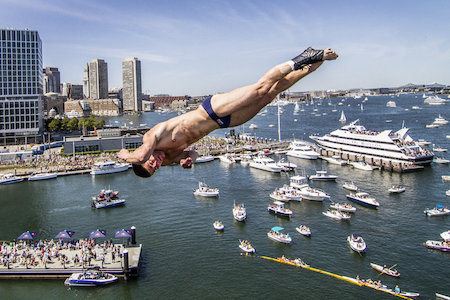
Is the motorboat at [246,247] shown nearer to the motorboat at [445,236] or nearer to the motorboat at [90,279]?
the motorboat at [90,279]

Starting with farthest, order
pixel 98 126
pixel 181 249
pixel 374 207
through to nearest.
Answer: pixel 98 126 → pixel 374 207 → pixel 181 249

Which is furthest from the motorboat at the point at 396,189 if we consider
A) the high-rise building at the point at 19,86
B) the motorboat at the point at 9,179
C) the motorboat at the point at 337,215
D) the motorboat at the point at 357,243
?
the high-rise building at the point at 19,86

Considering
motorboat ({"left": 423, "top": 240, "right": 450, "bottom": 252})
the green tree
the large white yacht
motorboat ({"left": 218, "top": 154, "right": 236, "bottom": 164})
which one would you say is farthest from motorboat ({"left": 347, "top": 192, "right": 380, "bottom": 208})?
the green tree

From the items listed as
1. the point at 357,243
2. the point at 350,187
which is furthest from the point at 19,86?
the point at 357,243

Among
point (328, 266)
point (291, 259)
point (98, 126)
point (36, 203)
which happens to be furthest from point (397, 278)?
point (98, 126)

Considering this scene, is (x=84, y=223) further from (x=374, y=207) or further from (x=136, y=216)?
(x=374, y=207)

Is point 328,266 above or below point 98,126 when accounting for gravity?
below

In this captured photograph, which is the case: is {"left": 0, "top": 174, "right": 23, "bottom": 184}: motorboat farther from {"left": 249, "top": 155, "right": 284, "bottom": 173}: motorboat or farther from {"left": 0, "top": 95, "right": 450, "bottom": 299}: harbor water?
{"left": 249, "top": 155, "right": 284, "bottom": 173}: motorboat
